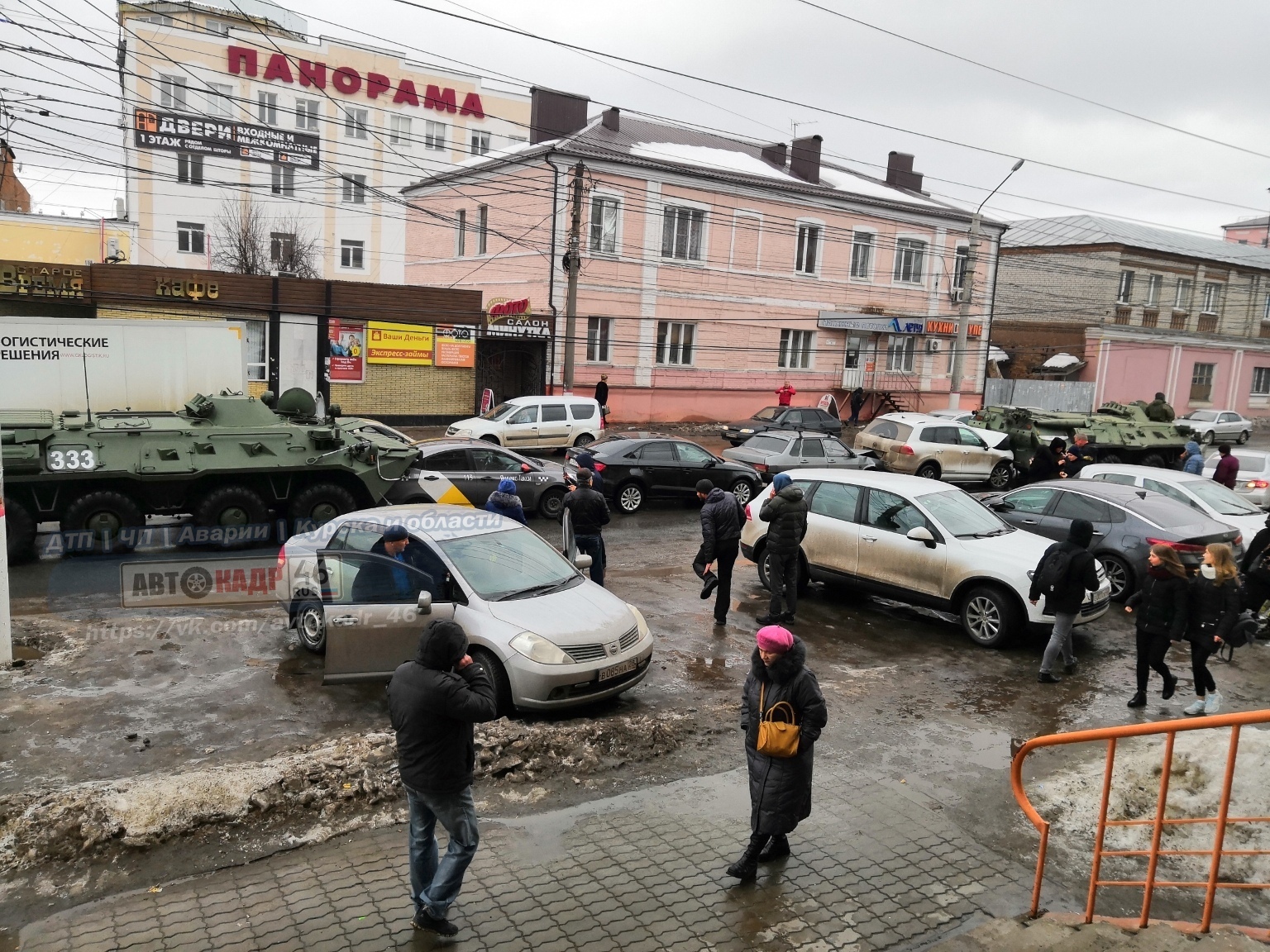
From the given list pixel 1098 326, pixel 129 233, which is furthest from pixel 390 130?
pixel 1098 326

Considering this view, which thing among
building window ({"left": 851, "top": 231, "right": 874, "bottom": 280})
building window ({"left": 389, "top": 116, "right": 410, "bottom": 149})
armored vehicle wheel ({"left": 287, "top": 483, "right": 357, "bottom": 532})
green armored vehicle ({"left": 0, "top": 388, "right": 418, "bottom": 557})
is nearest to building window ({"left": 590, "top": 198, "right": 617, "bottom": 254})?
building window ({"left": 851, "top": 231, "right": 874, "bottom": 280})

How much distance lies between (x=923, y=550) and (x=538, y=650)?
511 cm

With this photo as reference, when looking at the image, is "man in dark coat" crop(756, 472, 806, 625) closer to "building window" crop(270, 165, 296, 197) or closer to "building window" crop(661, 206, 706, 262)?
"building window" crop(661, 206, 706, 262)

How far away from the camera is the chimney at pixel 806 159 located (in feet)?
114

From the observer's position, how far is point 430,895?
176 inches

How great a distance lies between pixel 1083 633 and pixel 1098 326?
1350 inches

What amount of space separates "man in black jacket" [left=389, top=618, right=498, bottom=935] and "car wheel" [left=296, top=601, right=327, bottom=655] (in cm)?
446

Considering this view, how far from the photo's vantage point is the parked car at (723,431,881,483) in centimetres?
1898

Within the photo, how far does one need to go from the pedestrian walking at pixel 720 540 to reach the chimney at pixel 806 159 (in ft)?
89.3

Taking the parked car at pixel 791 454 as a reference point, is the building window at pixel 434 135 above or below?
above

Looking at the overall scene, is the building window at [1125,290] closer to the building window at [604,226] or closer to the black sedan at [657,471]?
the building window at [604,226]

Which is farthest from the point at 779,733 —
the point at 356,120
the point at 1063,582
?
the point at 356,120

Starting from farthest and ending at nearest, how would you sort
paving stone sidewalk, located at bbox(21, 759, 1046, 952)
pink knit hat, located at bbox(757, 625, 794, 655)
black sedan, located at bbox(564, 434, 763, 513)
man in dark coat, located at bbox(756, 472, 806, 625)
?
black sedan, located at bbox(564, 434, 763, 513) → man in dark coat, located at bbox(756, 472, 806, 625) → pink knit hat, located at bbox(757, 625, 794, 655) → paving stone sidewalk, located at bbox(21, 759, 1046, 952)

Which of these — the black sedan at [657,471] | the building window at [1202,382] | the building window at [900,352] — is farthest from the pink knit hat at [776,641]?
the building window at [1202,382]
